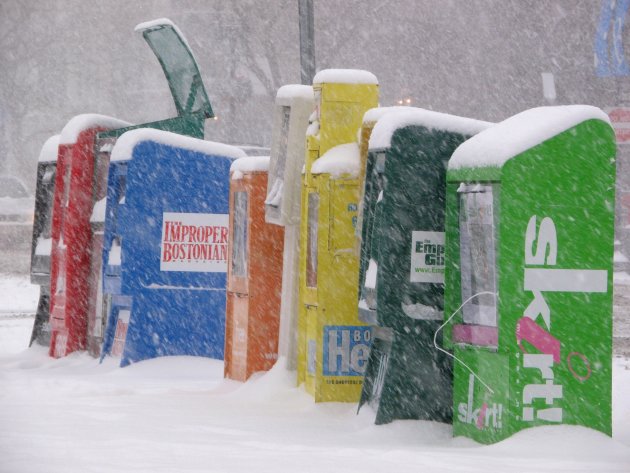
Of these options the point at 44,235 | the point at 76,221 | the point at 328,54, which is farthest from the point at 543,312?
the point at 328,54

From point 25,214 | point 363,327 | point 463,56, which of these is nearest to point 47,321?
point 363,327

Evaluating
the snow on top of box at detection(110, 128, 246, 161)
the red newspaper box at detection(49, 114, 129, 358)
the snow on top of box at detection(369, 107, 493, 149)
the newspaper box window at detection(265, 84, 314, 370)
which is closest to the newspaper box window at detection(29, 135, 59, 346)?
the red newspaper box at detection(49, 114, 129, 358)

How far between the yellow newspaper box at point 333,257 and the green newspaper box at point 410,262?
0.71m

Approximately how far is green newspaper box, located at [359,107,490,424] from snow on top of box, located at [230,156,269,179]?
2.40 metres

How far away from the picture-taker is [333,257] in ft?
29.6

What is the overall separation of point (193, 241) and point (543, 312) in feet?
17.2

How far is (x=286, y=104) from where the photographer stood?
10.1 metres

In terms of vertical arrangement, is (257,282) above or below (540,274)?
below

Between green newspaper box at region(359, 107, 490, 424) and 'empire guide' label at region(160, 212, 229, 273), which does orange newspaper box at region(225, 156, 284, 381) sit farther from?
green newspaper box at region(359, 107, 490, 424)

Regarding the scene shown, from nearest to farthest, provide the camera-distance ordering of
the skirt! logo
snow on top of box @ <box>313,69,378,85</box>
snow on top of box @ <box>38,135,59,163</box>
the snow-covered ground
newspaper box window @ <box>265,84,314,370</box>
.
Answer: the snow-covered ground, the skirt! logo, snow on top of box @ <box>313,69,378,85</box>, newspaper box window @ <box>265,84,314,370</box>, snow on top of box @ <box>38,135,59,163</box>

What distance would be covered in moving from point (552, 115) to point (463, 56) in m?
36.2

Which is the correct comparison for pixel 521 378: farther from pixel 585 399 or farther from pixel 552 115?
pixel 552 115

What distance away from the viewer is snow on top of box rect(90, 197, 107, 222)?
12484 millimetres

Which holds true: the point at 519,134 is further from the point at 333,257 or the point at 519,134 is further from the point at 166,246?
the point at 166,246
